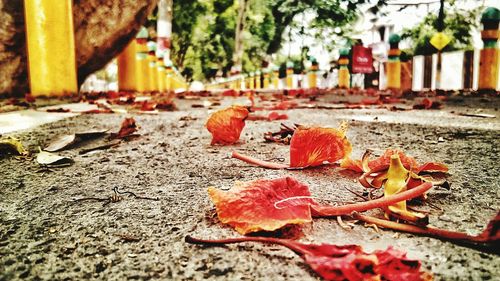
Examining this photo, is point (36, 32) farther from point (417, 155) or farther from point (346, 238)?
point (346, 238)

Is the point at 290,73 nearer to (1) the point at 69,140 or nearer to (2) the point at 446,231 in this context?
(1) the point at 69,140

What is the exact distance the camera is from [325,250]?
0.59 m

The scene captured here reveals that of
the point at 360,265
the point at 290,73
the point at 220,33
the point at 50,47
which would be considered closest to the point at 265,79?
the point at 220,33

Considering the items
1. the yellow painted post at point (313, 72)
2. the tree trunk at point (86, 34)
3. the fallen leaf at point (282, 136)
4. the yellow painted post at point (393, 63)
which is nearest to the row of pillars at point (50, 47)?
the tree trunk at point (86, 34)

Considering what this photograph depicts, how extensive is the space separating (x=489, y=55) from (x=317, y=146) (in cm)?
651

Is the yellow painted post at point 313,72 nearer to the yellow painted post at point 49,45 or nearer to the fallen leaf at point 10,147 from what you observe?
the yellow painted post at point 49,45

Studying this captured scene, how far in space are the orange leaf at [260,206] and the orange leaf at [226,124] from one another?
2.34 feet

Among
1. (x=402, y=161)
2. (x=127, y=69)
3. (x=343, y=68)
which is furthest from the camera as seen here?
(x=343, y=68)

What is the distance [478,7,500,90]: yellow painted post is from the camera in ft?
20.3

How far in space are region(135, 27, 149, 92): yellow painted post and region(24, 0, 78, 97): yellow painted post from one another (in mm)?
4284

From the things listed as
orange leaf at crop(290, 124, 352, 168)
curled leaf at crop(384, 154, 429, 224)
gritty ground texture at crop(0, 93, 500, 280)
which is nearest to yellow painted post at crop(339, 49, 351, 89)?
gritty ground texture at crop(0, 93, 500, 280)

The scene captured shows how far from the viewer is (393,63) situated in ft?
28.2

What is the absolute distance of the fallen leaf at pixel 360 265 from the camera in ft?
1.76

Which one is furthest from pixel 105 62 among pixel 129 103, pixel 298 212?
pixel 298 212
